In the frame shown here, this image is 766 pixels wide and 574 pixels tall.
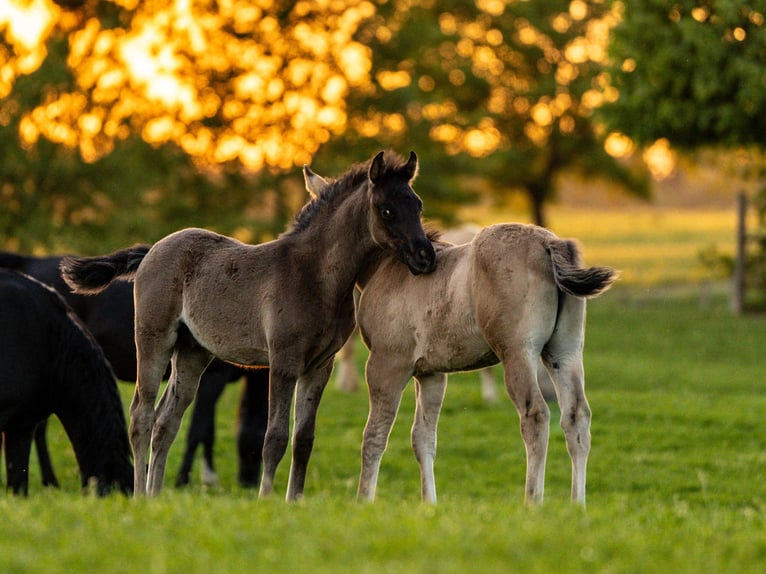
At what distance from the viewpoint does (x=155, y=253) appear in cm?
830

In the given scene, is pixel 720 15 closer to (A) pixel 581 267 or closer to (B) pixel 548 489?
(B) pixel 548 489

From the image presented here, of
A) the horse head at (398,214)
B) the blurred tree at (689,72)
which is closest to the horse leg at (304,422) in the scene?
the horse head at (398,214)

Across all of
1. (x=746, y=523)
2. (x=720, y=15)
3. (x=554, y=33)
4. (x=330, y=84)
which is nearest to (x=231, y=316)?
(x=746, y=523)

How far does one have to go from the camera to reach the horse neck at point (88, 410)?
8.52 metres

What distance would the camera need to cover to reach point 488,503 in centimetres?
729

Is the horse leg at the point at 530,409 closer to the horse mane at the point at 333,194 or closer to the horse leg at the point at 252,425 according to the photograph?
the horse mane at the point at 333,194

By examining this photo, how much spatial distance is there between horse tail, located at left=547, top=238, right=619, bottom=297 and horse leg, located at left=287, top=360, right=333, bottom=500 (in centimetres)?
171

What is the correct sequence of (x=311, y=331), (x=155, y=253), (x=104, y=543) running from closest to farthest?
1. (x=104, y=543)
2. (x=311, y=331)
3. (x=155, y=253)

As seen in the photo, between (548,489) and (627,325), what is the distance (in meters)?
20.8

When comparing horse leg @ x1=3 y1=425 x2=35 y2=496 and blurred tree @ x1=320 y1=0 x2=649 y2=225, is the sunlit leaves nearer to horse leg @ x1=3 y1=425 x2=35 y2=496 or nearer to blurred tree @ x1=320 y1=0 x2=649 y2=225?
blurred tree @ x1=320 y1=0 x2=649 y2=225

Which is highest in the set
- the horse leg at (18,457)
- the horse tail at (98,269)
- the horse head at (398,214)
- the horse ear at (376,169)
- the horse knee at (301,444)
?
the horse ear at (376,169)

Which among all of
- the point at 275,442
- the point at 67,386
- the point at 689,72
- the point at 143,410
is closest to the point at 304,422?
the point at 275,442

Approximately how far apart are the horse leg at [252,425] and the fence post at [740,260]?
74.4 ft

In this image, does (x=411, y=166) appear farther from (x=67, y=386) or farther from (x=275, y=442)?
(x=67, y=386)
